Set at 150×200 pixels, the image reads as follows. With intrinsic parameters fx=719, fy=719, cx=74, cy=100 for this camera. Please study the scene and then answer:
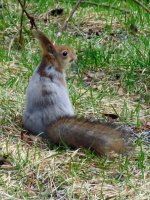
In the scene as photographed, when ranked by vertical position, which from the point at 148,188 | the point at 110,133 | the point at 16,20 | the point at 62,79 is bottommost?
the point at 148,188

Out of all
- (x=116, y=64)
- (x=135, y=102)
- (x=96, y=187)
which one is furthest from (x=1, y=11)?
(x=96, y=187)

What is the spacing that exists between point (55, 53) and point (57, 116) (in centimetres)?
54

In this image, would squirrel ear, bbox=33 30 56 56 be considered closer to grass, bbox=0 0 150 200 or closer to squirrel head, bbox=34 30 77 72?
squirrel head, bbox=34 30 77 72

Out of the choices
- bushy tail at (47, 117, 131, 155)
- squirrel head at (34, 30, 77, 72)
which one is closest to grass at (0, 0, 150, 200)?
bushy tail at (47, 117, 131, 155)

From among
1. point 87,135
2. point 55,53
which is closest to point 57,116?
point 87,135

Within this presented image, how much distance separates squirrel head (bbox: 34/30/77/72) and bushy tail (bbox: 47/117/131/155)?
50cm

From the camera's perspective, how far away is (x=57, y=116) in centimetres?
497

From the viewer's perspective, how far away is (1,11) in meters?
8.20

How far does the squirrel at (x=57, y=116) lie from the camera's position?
4.63 metres

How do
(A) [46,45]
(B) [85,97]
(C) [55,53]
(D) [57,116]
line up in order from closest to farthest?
1. (D) [57,116]
2. (A) [46,45]
3. (C) [55,53]
4. (B) [85,97]

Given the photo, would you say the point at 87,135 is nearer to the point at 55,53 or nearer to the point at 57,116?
the point at 57,116

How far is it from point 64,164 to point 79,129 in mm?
291

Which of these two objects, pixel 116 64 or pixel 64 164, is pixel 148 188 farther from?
pixel 116 64

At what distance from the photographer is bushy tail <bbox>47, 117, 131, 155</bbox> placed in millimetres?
4602
